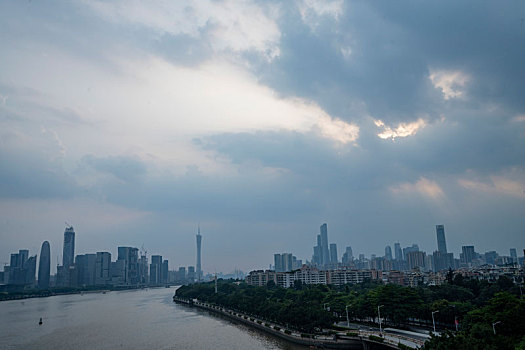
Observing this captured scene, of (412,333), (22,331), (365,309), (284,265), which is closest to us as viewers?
(412,333)

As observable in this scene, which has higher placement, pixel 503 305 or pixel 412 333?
pixel 503 305

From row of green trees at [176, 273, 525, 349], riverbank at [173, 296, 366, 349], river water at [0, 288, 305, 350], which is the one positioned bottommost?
river water at [0, 288, 305, 350]

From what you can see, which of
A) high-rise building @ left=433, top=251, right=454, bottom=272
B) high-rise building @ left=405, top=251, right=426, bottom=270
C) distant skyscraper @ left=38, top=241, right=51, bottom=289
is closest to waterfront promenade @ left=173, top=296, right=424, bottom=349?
high-rise building @ left=433, top=251, right=454, bottom=272

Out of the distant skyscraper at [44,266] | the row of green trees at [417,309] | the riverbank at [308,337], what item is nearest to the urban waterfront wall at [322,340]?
the riverbank at [308,337]

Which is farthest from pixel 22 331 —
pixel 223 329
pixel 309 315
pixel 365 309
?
pixel 365 309

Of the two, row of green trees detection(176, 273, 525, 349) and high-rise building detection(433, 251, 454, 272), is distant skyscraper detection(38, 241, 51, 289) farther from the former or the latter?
high-rise building detection(433, 251, 454, 272)

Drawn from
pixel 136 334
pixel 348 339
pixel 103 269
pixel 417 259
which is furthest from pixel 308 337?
pixel 103 269

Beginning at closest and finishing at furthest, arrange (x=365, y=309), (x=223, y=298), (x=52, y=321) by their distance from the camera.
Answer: (x=365, y=309) → (x=52, y=321) → (x=223, y=298)

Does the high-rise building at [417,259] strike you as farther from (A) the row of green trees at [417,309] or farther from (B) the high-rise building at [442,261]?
(A) the row of green trees at [417,309]

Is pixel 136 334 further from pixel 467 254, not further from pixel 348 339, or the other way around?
pixel 467 254

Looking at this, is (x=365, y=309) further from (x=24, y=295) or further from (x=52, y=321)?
(x=24, y=295)
